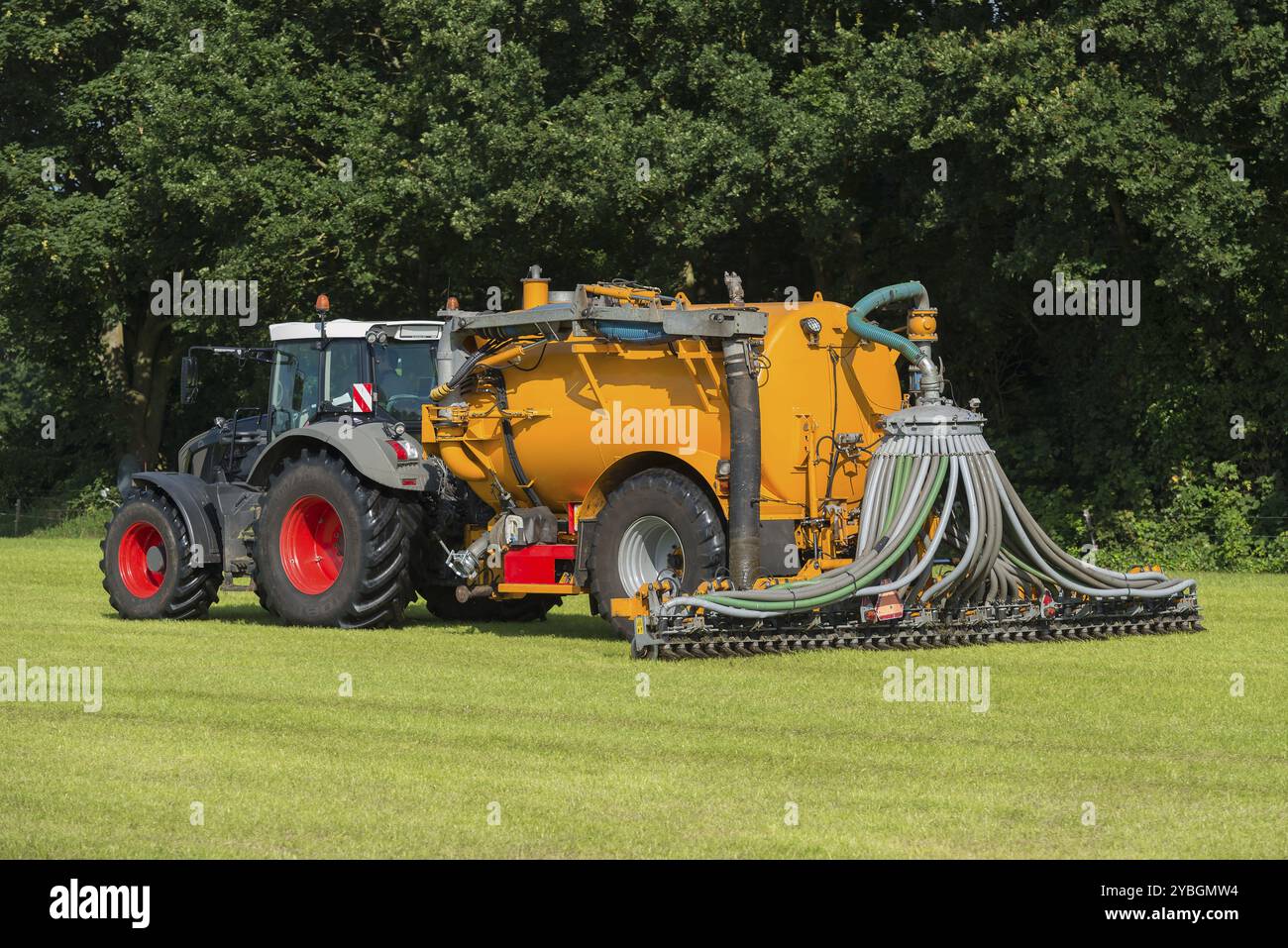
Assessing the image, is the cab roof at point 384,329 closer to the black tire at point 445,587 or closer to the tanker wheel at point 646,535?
the black tire at point 445,587

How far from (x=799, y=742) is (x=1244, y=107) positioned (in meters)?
16.6

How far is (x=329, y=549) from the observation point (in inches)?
733

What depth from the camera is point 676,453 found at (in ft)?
52.7

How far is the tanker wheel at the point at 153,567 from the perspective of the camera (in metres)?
19.1

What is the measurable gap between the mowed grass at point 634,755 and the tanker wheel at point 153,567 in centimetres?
281

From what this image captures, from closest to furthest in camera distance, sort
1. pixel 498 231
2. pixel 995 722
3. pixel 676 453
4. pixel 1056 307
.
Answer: pixel 995 722, pixel 676 453, pixel 1056 307, pixel 498 231

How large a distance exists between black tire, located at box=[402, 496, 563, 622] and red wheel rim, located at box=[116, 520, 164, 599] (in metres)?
2.73

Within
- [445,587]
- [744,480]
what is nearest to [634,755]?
[744,480]

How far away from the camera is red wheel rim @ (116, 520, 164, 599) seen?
779 inches

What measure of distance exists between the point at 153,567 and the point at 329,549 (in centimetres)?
227

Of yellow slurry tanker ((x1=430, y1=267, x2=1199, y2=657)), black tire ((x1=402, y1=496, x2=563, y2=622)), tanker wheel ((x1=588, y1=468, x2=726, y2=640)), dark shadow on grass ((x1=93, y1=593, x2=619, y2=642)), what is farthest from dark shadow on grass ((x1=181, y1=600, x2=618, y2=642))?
tanker wheel ((x1=588, y1=468, x2=726, y2=640))

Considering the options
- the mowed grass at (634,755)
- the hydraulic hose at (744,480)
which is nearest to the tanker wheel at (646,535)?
the hydraulic hose at (744,480)

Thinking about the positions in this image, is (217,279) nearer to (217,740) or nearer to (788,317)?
(788,317)
